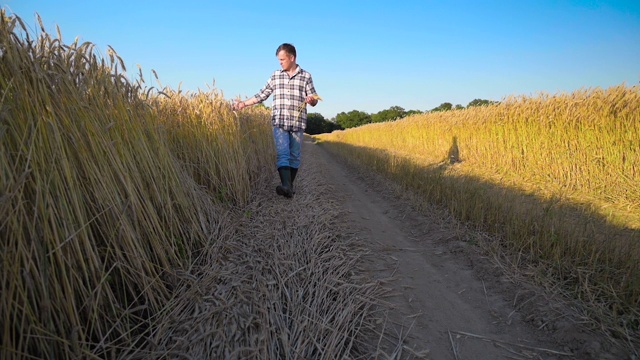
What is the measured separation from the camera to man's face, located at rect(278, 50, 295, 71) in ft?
12.6

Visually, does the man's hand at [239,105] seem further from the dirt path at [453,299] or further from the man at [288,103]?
the dirt path at [453,299]

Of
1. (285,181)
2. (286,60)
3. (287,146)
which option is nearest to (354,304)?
(285,181)

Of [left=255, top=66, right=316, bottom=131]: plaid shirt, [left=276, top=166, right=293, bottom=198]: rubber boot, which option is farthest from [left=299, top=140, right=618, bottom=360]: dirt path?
[left=255, top=66, right=316, bottom=131]: plaid shirt

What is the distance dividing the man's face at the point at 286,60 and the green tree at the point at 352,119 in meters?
69.7

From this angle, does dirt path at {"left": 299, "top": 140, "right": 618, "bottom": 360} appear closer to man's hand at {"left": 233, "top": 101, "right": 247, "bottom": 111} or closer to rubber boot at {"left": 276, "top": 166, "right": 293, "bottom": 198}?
rubber boot at {"left": 276, "top": 166, "right": 293, "bottom": 198}

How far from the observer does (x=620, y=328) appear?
1.49 metres

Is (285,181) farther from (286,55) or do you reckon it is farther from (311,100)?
(286,55)

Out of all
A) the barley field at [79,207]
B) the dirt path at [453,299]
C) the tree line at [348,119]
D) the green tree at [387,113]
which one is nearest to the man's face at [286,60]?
the barley field at [79,207]

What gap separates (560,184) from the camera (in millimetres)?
5238

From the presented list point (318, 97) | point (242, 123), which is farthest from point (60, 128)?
point (242, 123)

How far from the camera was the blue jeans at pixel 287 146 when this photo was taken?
401 centimetres

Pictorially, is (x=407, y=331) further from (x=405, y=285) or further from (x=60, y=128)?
(x=60, y=128)

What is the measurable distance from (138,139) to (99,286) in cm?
108

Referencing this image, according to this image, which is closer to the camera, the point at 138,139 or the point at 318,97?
the point at 138,139
